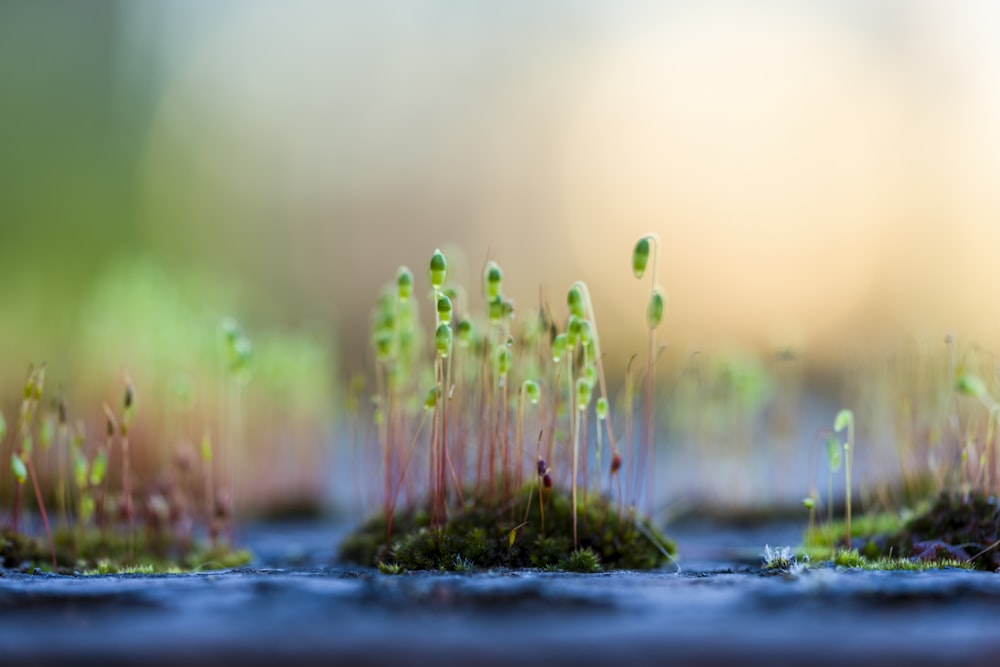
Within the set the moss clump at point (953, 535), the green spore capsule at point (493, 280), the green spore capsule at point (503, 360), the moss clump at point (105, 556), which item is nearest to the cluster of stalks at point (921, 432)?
the moss clump at point (953, 535)

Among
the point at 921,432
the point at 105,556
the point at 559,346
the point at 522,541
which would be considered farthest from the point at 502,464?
the point at 921,432

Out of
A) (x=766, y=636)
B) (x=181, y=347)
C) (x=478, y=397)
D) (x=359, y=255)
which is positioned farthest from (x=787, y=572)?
(x=359, y=255)

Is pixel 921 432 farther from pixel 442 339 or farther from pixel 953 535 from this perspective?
pixel 442 339

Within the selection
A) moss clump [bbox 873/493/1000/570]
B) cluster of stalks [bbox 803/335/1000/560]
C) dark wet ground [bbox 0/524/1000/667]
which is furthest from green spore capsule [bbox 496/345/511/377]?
moss clump [bbox 873/493/1000/570]

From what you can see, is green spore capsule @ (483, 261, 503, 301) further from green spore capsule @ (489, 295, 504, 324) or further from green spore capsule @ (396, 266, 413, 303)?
green spore capsule @ (396, 266, 413, 303)

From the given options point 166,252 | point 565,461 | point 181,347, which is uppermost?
point 166,252

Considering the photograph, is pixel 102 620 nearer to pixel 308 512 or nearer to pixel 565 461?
pixel 565 461

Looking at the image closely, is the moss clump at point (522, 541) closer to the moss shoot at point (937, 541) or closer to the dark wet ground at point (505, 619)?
the dark wet ground at point (505, 619)
